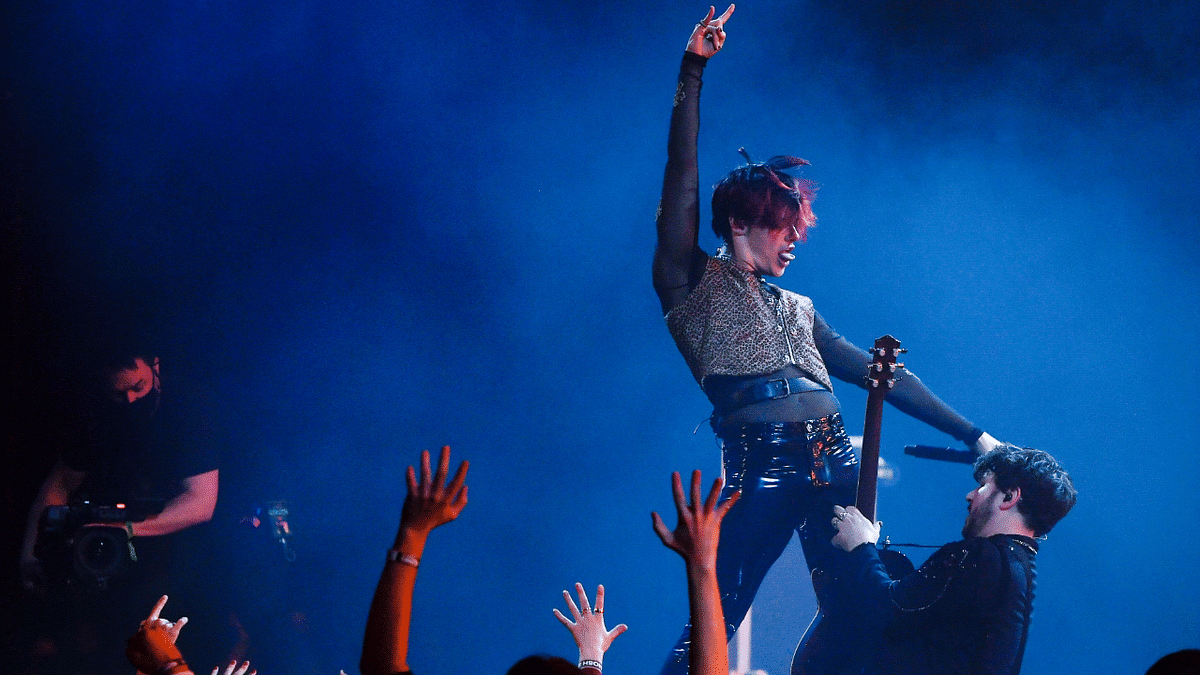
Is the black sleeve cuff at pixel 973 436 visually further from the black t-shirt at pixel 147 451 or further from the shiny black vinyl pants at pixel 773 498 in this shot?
the black t-shirt at pixel 147 451

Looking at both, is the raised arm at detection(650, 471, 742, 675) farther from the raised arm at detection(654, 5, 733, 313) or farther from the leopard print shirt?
the raised arm at detection(654, 5, 733, 313)

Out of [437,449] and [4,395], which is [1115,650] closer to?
[437,449]

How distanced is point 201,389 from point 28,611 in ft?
4.02

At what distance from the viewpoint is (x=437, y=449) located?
3.79 meters

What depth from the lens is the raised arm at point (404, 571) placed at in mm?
1265

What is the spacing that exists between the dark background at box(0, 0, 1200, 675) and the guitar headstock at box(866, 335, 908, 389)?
0.12 metres

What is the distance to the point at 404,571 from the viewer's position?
1.31m

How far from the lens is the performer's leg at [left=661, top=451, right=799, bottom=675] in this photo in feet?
10.8

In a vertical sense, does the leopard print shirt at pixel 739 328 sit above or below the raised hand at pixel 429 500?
above

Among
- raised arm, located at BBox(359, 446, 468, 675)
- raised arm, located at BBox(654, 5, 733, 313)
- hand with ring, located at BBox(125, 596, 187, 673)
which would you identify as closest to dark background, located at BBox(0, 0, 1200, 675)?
raised arm, located at BBox(654, 5, 733, 313)

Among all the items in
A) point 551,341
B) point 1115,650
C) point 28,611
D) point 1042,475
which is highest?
point 551,341

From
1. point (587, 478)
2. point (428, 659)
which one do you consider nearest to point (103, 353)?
point (428, 659)

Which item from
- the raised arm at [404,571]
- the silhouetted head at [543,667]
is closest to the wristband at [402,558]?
the raised arm at [404,571]

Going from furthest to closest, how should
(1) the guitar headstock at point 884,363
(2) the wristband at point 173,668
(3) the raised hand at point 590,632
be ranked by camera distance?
(1) the guitar headstock at point 884,363 → (3) the raised hand at point 590,632 → (2) the wristband at point 173,668
